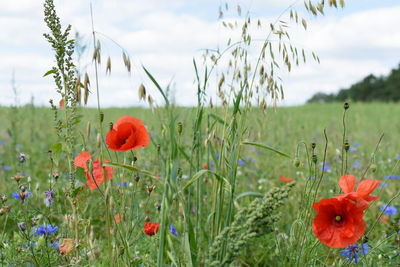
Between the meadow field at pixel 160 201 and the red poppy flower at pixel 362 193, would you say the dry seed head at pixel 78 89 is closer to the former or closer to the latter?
the meadow field at pixel 160 201

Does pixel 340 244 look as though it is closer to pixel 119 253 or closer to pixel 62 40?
pixel 119 253

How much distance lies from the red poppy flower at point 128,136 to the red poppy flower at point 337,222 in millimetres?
748

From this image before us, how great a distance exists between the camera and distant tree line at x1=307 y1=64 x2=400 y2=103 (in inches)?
1358

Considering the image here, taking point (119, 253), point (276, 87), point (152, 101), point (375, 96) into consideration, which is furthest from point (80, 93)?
point (375, 96)

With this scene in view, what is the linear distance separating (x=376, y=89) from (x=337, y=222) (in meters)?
39.3

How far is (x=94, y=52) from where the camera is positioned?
4.75ft

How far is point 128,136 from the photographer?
1.74 meters

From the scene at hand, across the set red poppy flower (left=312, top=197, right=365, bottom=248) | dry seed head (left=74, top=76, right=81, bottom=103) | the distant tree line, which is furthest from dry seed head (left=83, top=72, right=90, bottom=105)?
the distant tree line

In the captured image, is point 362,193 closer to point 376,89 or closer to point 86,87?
point 86,87

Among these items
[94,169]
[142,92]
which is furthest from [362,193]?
[94,169]

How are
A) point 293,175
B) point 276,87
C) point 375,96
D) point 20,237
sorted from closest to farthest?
point 276,87
point 20,237
point 293,175
point 375,96

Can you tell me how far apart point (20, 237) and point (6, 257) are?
5.9 inches

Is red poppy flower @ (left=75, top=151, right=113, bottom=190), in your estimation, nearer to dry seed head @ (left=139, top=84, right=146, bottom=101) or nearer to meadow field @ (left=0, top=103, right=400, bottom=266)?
meadow field @ (left=0, top=103, right=400, bottom=266)

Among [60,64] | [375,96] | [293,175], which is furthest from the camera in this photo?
[375,96]
